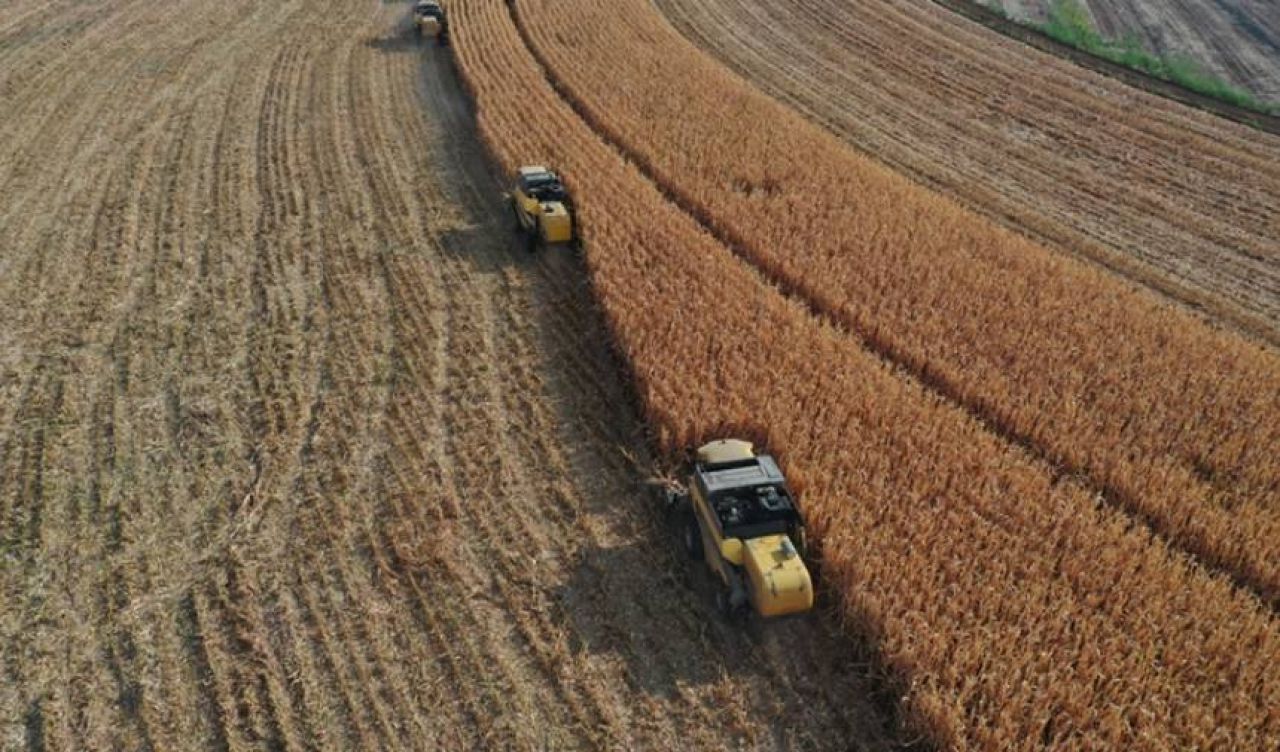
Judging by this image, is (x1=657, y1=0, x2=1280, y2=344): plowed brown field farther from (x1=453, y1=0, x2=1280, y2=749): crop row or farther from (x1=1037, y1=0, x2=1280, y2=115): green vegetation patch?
(x1=453, y1=0, x2=1280, y2=749): crop row

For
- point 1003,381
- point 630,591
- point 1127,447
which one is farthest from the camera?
point 1003,381

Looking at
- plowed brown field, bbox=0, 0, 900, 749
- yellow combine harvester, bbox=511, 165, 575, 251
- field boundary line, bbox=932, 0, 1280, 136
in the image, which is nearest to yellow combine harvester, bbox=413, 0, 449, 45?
plowed brown field, bbox=0, 0, 900, 749

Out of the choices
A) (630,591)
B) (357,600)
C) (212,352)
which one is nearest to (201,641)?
(357,600)

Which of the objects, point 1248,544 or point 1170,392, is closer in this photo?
point 1248,544

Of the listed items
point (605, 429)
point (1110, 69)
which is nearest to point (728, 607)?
point (605, 429)

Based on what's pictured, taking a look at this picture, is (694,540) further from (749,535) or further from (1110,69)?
(1110,69)

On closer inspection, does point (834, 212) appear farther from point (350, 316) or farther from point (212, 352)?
point (212, 352)

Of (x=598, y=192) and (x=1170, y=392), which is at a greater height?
(x=598, y=192)
